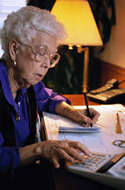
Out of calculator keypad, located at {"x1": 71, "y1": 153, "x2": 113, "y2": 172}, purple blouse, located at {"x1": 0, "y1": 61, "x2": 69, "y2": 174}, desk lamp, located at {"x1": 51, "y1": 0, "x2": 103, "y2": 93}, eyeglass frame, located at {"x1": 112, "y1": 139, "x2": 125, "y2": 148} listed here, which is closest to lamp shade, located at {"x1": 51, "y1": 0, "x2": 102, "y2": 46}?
desk lamp, located at {"x1": 51, "y1": 0, "x2": 103, "y2": 93}

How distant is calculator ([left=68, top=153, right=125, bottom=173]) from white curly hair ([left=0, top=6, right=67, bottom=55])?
0.58 meters

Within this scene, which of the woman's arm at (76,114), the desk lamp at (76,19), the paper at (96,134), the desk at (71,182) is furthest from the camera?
the desk lamp at (76,19)

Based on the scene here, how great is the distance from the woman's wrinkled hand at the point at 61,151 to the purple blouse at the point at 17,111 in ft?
0.35

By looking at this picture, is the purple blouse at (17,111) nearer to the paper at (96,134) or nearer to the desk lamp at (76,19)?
the paper at (96,134)

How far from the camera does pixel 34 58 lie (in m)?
1.14

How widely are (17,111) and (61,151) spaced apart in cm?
40

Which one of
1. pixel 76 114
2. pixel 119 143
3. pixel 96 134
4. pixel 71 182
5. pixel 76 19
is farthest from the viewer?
pixel 76 19

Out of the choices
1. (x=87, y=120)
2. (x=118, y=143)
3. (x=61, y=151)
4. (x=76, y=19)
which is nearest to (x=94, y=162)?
(x=61, y=151)

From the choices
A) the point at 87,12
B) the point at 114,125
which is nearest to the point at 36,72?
the point at 114,125

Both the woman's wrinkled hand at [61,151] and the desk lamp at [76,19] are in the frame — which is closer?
the woman's wrinkled hand at [61,151]

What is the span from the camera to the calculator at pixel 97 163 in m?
0.81

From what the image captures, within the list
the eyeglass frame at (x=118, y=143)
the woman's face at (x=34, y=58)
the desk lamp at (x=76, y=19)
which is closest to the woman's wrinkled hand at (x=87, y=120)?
the eyeglass frame at (x=118, y=143)

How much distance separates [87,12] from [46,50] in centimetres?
96

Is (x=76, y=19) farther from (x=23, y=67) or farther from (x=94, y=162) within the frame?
(x=94, y=162)
